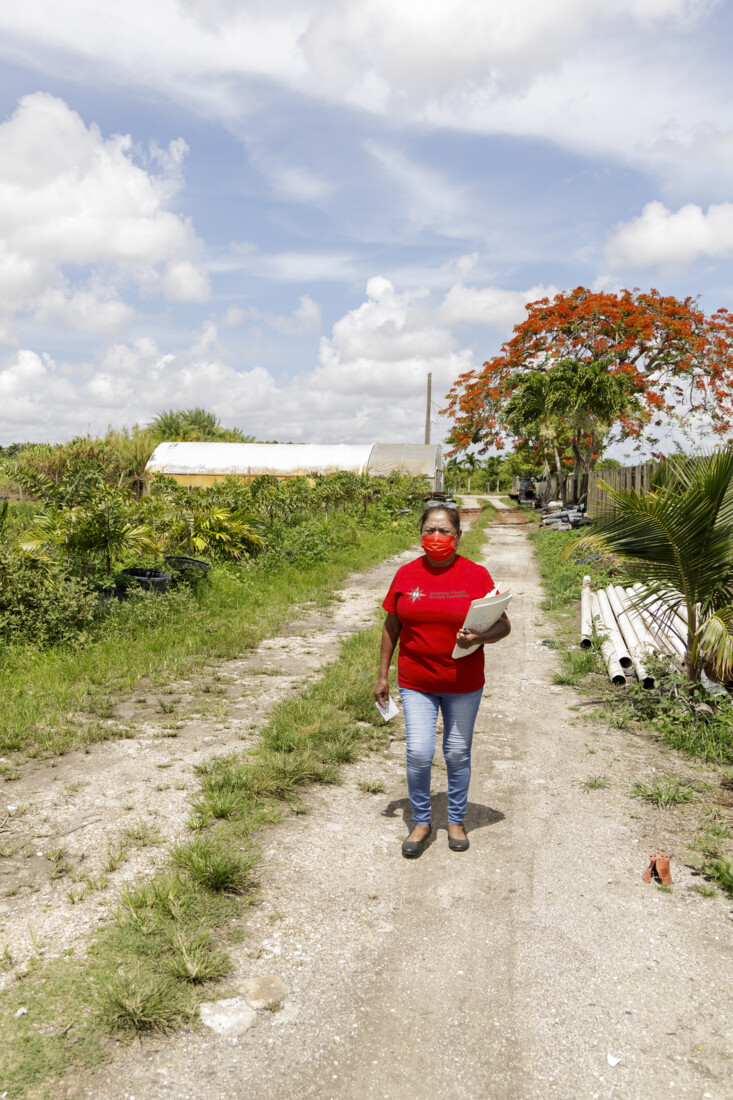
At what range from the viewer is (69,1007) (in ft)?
7.95

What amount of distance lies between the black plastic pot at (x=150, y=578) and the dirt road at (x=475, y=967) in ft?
16.0

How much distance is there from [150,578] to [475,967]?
6.66 m

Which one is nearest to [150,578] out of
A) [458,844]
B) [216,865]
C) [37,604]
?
[37,604]

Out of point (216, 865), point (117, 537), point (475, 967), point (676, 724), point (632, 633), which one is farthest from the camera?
point (117, 537)

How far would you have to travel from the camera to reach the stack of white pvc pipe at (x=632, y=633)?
6188mm

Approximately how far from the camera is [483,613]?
10.8 ft

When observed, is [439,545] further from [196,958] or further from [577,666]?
[577,666]

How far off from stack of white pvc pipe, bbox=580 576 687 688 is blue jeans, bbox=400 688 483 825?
2559 mm

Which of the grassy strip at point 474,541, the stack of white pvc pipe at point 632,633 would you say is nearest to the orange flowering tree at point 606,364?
the grassy strip at point 474,541

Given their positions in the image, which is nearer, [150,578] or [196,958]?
[196,958]

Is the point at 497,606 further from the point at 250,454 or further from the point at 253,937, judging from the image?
the point at 250,454

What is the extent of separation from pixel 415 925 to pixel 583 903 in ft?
2.58

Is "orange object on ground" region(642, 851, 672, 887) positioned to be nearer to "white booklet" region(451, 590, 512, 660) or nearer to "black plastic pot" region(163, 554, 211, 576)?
"white booklet" region(451, 590, 512, 660)

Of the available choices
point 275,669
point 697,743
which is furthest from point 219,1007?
point 275,669
